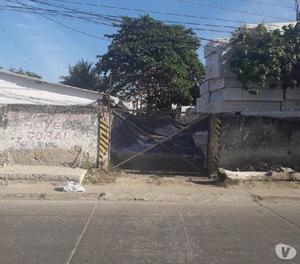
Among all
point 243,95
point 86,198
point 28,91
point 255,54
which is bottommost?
point 86,198

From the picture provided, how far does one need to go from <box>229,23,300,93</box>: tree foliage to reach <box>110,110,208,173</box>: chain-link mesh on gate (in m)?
5.32

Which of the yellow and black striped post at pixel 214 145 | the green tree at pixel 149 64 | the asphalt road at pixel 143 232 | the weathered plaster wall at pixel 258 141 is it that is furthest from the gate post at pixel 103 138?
the green tree at pixel 149 64

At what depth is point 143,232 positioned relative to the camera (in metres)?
8.12

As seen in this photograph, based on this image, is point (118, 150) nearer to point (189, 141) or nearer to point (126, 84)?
point (189, 141)

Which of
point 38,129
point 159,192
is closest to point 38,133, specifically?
point 38,129

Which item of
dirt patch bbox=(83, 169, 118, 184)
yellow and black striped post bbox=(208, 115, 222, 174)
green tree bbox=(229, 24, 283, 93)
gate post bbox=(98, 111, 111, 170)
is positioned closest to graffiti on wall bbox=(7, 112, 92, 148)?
gate post bbox=(98, 111, 111, 170)

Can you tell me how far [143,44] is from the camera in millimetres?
38406

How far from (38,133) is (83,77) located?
36631 mm

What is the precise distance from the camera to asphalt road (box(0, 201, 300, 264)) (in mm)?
6633

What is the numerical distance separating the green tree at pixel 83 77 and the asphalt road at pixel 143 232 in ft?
133

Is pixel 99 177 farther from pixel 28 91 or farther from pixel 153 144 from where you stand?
pixel 28 91

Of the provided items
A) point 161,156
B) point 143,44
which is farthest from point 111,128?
point 143,44

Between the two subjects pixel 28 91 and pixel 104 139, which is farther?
pixel 28 91

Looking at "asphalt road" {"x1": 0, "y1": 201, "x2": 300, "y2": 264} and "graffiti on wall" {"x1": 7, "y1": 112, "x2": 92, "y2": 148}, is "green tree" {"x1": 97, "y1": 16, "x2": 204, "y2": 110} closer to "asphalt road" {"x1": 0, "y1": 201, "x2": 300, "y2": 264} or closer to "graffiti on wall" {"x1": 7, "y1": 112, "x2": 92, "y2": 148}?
"graffiti on wall" {"x1": 7, "y1": 112, "x2": 92, "y2": 148}
